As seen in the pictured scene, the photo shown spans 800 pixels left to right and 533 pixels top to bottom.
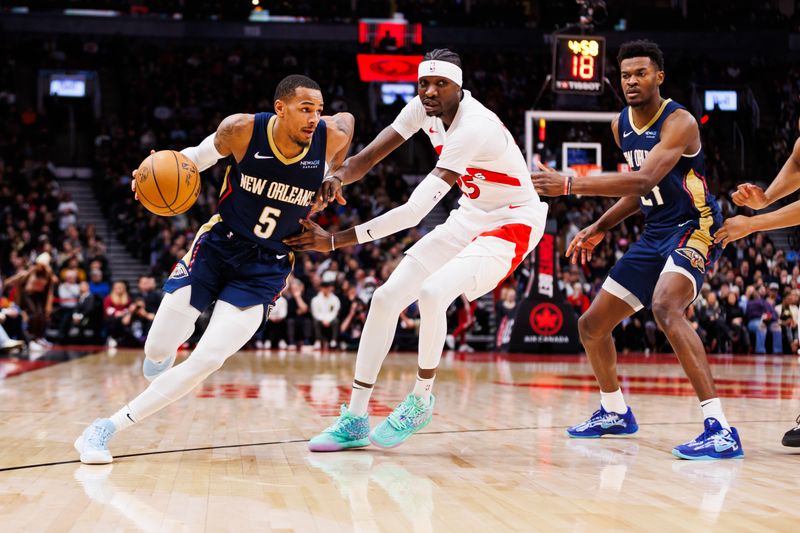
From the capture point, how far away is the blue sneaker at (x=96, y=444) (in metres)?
4.38

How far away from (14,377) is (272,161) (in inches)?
220

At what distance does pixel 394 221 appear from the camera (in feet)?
→ 16.0

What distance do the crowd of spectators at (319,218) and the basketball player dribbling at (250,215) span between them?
383 inches

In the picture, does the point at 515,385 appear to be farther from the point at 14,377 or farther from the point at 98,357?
the point at 98,357

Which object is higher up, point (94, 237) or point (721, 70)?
point (721, 70)

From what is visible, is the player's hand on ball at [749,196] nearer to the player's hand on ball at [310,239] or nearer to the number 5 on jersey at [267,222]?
the player's hand on ball at [310,239]

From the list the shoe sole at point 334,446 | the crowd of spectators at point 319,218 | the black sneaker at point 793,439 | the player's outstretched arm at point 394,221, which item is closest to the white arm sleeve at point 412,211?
the player's outstretched arm at point 394,221

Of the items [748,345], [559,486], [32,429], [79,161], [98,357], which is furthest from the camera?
[79,161]

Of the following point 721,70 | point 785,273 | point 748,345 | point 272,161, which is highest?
point 721,70

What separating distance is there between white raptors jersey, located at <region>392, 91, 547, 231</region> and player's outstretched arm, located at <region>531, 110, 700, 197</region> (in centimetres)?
33

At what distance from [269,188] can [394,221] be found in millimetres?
671

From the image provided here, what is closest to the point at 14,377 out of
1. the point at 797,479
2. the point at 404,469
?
the point at 404,469

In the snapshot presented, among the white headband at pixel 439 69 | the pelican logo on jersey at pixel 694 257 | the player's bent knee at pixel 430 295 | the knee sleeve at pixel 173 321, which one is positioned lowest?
the knee sleeve at pixel 173 321

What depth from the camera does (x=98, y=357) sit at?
12586 millimetres
